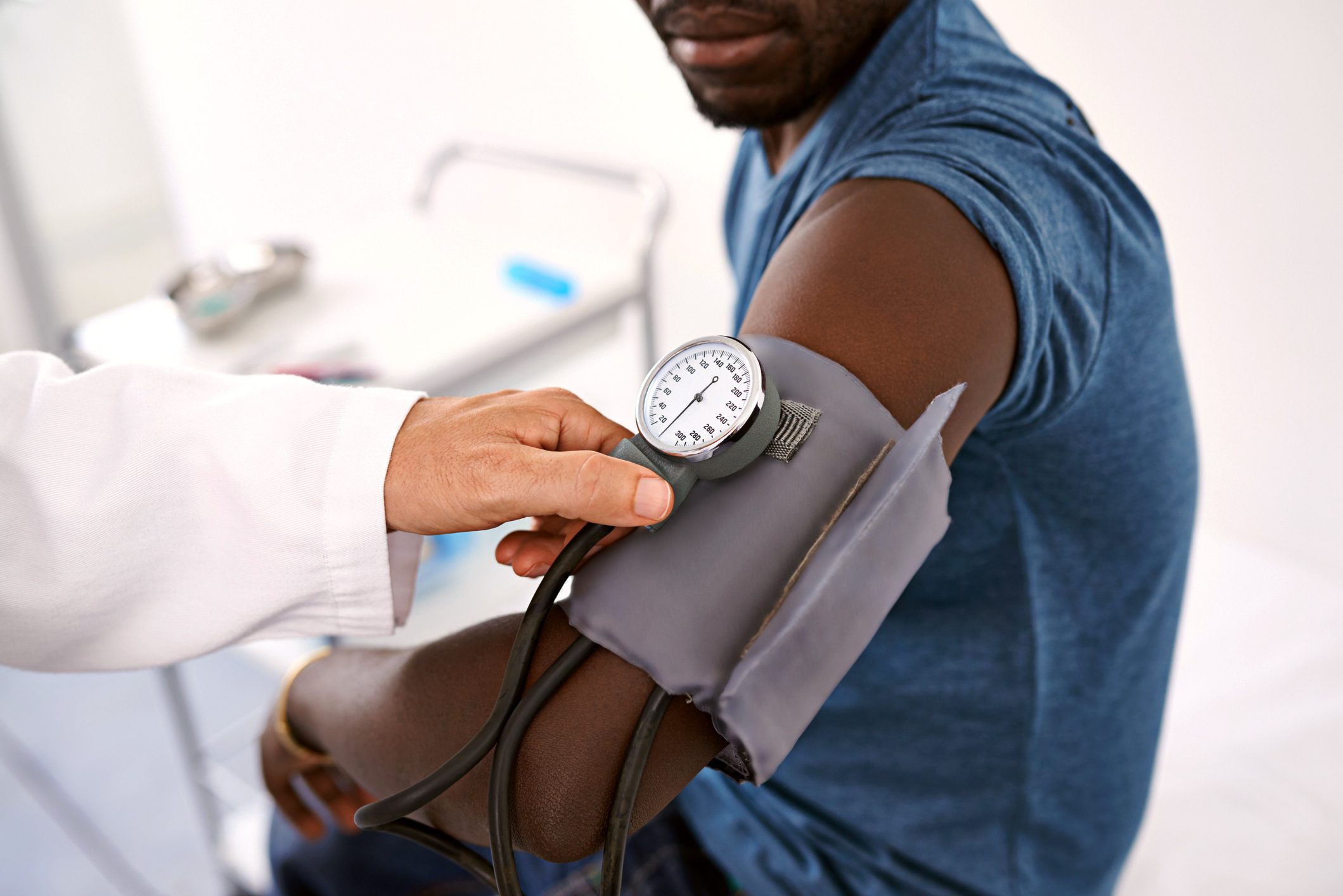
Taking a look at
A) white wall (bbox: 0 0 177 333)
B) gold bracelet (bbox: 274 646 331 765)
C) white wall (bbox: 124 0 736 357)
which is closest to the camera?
gold bracelet (bbox: 274 646 331 765)

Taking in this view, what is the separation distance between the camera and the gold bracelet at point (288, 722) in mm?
950

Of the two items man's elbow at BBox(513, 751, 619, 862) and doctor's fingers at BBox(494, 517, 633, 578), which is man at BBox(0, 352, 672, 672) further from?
man's elbow at BBox(513, 751, 619, 862)

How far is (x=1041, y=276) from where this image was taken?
0.66 meters

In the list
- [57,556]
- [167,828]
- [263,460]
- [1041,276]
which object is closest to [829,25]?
[1041,276]

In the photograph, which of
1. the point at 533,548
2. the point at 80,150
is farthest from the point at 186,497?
the point at 80,150

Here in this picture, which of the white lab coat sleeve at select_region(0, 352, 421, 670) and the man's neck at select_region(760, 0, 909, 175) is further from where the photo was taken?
the man's neck at select_region(760, 0, 909, 175)

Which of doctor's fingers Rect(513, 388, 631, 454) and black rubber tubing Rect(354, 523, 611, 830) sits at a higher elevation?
doctor's fingers Rect(513, 388, 631, 454)

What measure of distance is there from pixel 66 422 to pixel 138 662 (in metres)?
0.18

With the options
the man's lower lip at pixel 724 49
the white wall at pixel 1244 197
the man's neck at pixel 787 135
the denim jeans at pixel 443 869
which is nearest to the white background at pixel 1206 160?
the white wall at pixel 1244 197

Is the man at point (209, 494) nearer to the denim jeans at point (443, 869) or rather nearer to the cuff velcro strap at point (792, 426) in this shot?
the cuff velcro strap at point (792, 426)

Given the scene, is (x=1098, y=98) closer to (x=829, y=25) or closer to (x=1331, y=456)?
(x=1331, y=456)

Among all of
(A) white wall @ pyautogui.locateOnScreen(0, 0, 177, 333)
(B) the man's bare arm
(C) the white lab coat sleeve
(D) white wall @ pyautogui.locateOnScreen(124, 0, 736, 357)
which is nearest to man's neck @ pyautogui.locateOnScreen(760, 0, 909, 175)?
(B) the man's bare arm

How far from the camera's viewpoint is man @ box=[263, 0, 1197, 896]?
24.5 inches

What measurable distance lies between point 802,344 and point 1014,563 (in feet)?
1.03
